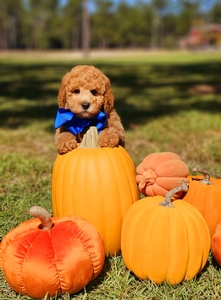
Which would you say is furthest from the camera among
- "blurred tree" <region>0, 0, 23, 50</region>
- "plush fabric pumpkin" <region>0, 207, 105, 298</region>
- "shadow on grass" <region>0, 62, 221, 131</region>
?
"blurred tree" <region>0, 0, 23, 50</region>

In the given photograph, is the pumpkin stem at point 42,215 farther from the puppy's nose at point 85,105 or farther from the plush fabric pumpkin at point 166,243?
the puppy's nose at point 85,105

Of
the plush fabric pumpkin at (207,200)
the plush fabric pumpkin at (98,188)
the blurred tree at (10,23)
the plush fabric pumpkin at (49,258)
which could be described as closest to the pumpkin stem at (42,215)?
the plush fabric pumpkin at (49,258)

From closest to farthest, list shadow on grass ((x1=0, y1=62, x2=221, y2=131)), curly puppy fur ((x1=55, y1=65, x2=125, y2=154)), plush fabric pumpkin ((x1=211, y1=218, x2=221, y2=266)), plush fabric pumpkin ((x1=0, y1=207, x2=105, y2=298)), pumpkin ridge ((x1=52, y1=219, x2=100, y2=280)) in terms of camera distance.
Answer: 1. plush fabric pumpkin ((x1=0, y1=207, x2=105, y2=298))
2. pumpkin ridge ((x1=52, y1=219, x2=100, y2=280))
3. plush fabric pumpkin ((x1=211, y1=218, x2=221, y2=266))
4. curly puppy fur ((x1=55, y1=65, x2=125, y2=154))
5. shadow on grass ((x1=0, y1=62, x2=221, y2=131))

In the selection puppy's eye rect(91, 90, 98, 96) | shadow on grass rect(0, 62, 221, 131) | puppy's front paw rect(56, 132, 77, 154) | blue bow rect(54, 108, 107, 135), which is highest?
puppy's eye rect(91, 90, 98, 96)

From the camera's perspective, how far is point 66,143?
2.81 metres

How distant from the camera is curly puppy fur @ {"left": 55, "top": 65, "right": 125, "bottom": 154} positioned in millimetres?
2795

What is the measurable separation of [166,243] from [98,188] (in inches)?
23.3

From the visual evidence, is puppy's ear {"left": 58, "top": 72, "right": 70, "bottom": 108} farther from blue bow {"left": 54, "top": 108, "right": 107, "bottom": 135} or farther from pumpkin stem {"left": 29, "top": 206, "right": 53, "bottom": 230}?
pumpkin stem {"left": 29, "top": 206, "right": 53, "bottom": 230}

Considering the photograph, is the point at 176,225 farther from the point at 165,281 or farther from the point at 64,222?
the point at 64,222

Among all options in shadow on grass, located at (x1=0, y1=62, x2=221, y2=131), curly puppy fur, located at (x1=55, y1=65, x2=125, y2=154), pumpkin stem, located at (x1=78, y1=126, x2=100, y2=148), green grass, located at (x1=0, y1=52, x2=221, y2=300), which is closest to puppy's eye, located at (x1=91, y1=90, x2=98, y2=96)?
curly puppy fur, located at (x1=55, y1=65, x2=125, y2=154)

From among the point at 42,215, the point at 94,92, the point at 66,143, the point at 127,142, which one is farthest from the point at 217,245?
the point at 127,142

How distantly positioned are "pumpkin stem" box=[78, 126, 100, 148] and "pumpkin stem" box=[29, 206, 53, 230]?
2.14 ft

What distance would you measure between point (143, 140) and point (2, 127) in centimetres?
243

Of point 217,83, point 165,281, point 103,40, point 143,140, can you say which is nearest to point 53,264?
point 165,281
